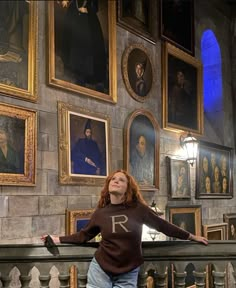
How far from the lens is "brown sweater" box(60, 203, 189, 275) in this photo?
327cm

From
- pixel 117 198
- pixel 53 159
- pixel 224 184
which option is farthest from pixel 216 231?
pixel 117 198

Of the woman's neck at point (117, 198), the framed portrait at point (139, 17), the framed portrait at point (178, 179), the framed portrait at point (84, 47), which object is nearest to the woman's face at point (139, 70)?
the framed portrait at point (139, 17)

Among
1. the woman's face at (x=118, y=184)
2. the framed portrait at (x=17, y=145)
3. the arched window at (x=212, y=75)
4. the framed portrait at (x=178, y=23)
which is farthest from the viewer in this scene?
the arched window at (x=212, y=75)

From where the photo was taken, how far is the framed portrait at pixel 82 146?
624 centimetres

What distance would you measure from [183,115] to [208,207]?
2.27 metres

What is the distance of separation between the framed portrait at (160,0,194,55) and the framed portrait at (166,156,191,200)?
2.44 meters

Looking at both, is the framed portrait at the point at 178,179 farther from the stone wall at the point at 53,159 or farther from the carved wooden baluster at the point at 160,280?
the carved wooden baluster at the point at 160,280

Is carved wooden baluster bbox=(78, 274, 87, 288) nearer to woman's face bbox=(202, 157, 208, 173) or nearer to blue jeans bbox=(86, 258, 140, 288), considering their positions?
blue jeans bbox=(86, 258, 140, 288)

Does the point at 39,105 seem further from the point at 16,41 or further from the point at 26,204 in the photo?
the point at 26,204

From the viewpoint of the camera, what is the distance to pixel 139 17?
8.28 meters

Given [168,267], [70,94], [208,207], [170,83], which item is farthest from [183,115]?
[168,267]

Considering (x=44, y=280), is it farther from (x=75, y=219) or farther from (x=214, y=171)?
(x=214, y=171)

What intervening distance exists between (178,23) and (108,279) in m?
7.33

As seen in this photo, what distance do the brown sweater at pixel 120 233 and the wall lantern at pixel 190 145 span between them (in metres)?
5.81
